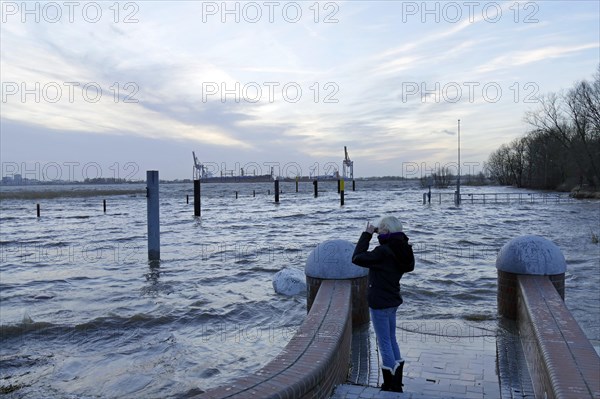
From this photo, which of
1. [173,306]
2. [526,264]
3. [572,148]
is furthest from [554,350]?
[572,148]

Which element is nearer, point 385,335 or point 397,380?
point 397,380

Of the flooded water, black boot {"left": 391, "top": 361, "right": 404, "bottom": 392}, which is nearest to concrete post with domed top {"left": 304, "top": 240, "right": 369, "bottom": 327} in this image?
the flooded water

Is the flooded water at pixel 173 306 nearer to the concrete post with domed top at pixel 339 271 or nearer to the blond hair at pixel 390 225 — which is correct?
the concrete post with domed top at pixel 339 271

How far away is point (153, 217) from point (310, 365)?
13.7 metres

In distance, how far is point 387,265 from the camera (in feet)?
16.5

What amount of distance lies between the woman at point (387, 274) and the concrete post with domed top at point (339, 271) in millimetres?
2089

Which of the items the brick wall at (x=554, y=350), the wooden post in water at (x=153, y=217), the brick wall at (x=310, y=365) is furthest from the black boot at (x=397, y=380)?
the wooden post in water at (x=153, y=217)

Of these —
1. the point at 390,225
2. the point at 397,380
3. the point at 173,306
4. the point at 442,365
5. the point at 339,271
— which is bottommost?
the point at 173,306

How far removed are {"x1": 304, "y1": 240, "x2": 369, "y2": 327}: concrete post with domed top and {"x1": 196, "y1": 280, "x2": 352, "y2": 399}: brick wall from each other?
0.83 metres

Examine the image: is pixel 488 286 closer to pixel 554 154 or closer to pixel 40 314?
pixel 40 314

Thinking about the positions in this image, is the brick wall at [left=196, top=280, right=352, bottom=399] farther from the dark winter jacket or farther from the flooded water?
the flooded water

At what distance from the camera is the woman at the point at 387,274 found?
4.98 m

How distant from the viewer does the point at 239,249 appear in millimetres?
18875

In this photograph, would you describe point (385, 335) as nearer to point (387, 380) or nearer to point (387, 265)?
point (387, 380)
